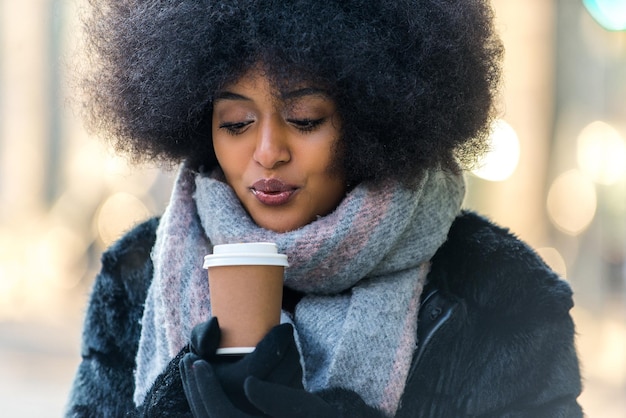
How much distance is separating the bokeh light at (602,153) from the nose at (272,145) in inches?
389

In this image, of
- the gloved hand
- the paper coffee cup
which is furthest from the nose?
the gloved hand

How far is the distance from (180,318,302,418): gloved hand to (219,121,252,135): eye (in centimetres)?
59

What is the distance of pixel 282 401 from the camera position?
6.99 feet

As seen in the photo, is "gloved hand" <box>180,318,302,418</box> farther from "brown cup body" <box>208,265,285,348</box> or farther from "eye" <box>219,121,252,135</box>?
"eye" <box>219,121,252,135</box>

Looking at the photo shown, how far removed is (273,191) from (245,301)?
46cm

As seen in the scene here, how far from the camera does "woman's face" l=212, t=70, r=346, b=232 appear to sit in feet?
8.10

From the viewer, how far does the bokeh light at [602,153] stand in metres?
11.8

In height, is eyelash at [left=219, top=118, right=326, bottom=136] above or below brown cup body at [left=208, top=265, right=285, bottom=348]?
above

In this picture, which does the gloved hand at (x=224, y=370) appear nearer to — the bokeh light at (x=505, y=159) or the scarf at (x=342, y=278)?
the scarf at (x=342, y=278)

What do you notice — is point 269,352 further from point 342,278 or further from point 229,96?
point 229,96

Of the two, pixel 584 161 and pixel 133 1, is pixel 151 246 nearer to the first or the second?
pixel 133 1

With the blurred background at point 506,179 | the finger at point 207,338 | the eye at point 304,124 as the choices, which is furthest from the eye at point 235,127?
the blurred background at point 506,179

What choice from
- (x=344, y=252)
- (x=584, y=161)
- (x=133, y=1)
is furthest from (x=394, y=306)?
(x=584, y=161)

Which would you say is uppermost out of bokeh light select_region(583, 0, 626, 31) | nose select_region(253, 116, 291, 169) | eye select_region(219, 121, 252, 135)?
bokeh light select_region(583, 0, 626, 31)
